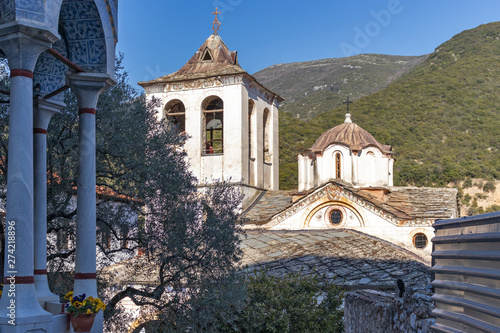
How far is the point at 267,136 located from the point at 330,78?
186 feet

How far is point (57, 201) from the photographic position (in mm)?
7570

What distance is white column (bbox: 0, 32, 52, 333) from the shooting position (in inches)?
172

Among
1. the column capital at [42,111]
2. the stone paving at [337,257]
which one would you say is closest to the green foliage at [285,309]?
the stone paving at [337,257]

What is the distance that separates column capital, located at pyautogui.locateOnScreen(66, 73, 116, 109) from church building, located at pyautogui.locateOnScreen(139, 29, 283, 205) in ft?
47.7

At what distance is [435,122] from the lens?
50.7 meters

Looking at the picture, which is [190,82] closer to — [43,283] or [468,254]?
[43,283]

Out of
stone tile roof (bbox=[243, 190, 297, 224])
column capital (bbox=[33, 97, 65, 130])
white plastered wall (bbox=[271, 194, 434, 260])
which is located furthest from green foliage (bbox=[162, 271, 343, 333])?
stone tile roof (bbox=[243, 190, 297, 224])

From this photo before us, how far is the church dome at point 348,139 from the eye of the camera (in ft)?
68.5

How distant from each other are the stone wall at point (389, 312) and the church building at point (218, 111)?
440 inches

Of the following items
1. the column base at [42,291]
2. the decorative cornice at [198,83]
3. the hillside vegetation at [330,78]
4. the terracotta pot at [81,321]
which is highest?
the hillside vegetation at [330,78]

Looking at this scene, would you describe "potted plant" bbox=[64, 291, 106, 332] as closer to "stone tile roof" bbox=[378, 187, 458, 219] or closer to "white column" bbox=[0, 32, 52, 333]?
"white column" bbox=[0, 32, 52, 333]

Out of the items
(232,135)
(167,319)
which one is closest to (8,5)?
(167,319)

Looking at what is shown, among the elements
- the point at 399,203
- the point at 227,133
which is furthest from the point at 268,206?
the point at 399,203

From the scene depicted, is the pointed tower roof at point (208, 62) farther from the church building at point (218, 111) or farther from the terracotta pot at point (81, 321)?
the terracotta pot at point (81, 321)
